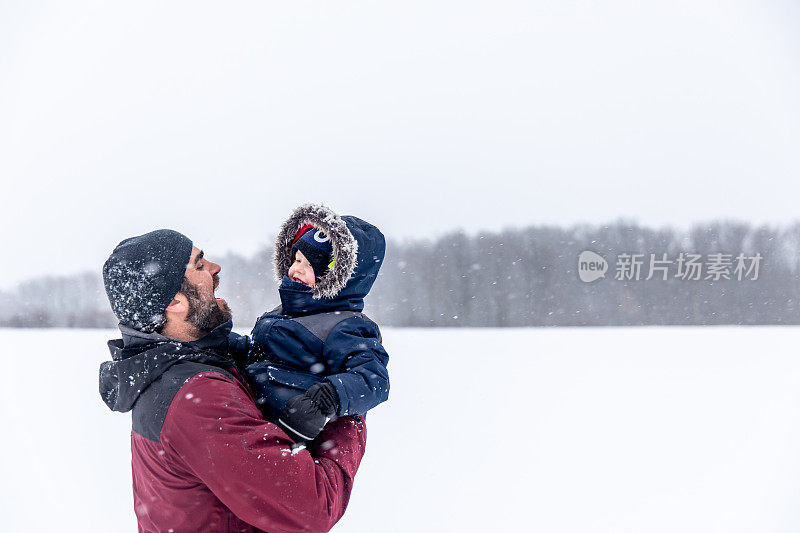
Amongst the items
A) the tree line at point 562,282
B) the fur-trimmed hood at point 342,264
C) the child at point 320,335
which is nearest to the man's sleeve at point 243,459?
the child at point 320,335

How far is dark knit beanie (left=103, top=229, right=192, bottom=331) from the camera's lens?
1.12m

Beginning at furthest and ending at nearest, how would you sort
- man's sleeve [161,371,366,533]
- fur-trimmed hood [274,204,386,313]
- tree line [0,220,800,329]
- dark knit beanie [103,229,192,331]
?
tree line [0,220,800,329] → fur-trimmed hood [274,204,386,313] → dark knit beanie [103,229,192,331] → man's sleeve [161,371,366,533]

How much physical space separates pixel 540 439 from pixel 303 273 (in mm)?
3105

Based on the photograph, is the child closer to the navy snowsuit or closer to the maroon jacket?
the navy snowsuit

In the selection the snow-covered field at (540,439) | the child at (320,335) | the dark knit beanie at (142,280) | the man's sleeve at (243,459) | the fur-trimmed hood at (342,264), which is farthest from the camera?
the snow-covered field at (540,439)

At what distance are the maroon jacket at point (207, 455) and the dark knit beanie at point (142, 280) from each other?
46 mm

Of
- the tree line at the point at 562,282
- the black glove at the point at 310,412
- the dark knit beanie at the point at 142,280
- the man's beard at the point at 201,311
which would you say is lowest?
the tree line at the point at 562,282

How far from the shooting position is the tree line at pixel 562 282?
37.8ft

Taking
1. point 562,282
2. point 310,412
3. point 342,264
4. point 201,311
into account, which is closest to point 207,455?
point 310,412

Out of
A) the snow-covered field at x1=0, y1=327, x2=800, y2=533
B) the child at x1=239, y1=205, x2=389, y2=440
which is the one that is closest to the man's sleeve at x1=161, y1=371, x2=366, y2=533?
the child at x1=239, y1=205, x2=389, y2=440

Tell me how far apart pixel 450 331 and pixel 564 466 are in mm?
5642

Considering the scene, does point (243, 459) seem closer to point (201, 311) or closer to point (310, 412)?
point (310, 412)

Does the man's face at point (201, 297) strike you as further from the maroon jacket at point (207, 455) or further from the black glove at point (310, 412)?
the black glove at point (310, 412)

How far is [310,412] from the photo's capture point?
117cm
